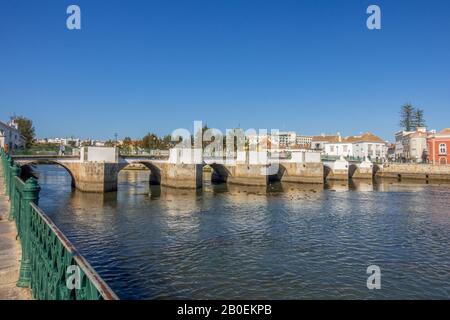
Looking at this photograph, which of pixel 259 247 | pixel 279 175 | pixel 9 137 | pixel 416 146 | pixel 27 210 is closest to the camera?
pixel 27 210

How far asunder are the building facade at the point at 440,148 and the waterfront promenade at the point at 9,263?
88.0 metres

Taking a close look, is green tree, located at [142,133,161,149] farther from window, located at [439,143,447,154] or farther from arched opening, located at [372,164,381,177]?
window, located at [439,143,447,154]

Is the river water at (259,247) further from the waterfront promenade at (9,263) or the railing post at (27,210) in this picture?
the railing post at (27,210)

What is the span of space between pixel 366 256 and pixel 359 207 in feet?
60.3

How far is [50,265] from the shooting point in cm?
574

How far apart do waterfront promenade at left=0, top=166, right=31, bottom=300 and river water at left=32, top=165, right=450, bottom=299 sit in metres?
4.73

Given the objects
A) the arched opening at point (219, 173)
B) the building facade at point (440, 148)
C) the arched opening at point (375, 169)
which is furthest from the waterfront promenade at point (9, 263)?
the building facade at point (440, 148)

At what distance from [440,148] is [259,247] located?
76.8m

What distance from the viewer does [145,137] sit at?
368 feet

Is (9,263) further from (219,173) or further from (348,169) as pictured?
(348,169)

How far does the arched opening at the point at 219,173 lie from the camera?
6261 cm

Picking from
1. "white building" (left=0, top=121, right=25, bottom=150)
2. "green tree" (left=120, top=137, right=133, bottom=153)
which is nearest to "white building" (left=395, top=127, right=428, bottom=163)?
"green tree" (left=120, top=137, right=133, bottom=153)

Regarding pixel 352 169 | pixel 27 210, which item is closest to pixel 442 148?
pixel 352 169
